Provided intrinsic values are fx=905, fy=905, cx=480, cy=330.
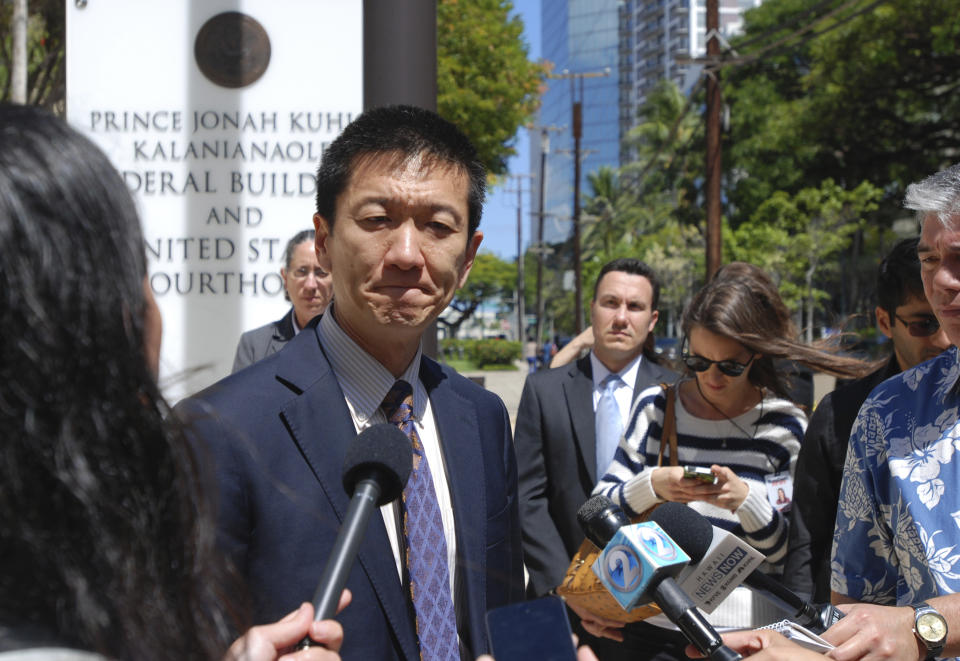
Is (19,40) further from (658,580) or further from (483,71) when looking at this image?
(658,580)

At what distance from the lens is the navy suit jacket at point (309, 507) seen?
1.83 metres

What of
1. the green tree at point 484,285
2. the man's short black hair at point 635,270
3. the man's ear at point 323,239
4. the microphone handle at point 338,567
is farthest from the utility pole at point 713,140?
the green tree at point 484,285

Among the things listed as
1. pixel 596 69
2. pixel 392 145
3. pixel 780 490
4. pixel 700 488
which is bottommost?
pixel 780 490

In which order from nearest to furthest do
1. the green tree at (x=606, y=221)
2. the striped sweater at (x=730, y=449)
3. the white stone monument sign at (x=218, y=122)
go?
the striped sweater at (x=730, y=449) < the white stone monument sign at (x=218, y=122) < the green tree at (x=606, y=221)

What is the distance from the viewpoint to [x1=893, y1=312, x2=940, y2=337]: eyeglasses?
3086 mm

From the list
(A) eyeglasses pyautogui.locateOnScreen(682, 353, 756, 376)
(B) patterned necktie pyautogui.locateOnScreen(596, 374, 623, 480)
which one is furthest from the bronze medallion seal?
(A) eyeglasses pyautogui.locateOnScreen(682, 353, 756, 376)

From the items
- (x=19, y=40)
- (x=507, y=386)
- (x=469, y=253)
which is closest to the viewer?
(x=469, y=253)

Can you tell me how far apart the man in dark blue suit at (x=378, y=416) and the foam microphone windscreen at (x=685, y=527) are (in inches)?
19.9

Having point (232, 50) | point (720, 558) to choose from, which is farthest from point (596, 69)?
point (720, 558)

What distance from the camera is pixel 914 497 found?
2.06 meters

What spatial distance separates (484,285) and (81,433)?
77881mm

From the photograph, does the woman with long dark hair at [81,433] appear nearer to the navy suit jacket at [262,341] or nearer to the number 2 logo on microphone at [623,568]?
the number 2 logo on microphone at [623,568]

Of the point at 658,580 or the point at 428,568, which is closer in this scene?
the point at 658,580

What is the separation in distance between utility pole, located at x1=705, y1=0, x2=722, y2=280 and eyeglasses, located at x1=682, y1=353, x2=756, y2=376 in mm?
11819
